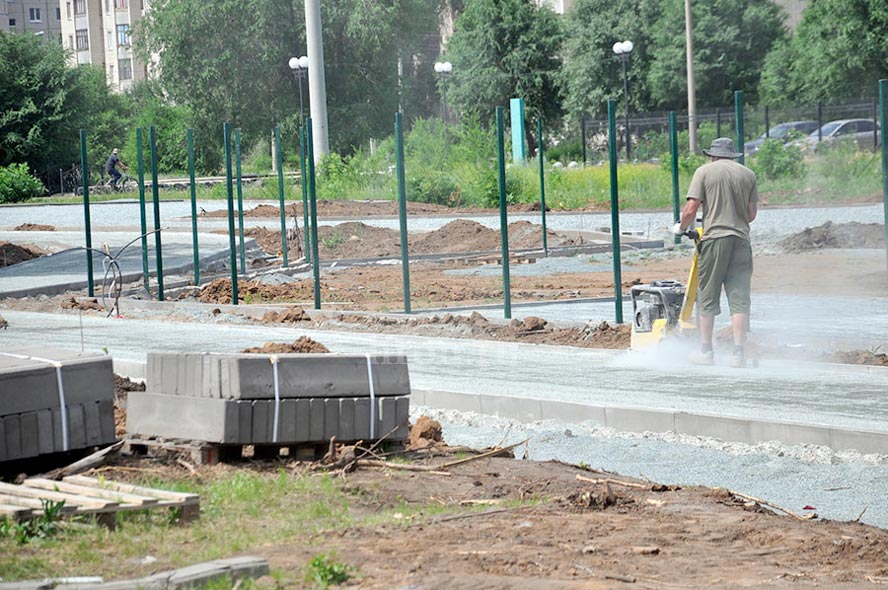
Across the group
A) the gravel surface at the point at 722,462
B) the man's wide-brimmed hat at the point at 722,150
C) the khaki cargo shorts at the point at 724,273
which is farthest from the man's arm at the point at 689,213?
the gravel surface at the point at 722,462

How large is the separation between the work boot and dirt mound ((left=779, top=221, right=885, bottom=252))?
514 inches

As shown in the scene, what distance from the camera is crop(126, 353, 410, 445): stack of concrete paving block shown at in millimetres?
8094

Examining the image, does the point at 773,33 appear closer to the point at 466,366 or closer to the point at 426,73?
the point at 426,73

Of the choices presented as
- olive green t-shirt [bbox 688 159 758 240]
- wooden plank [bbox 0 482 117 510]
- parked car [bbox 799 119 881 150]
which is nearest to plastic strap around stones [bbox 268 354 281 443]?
wooden plank [bbox 0 482 117 510]

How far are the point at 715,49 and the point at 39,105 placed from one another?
33217 mm

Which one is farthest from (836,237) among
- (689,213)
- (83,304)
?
(689,213)

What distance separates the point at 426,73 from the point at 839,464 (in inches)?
3199

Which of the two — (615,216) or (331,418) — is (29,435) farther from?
(615,216)

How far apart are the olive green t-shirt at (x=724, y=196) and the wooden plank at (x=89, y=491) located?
6.81 metres

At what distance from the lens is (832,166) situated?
99.8ft

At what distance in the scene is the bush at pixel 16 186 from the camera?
5381 cm

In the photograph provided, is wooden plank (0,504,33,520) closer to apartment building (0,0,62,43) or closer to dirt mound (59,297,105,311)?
dirt mound (59,297,105,311)

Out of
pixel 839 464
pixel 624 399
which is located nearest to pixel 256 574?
pixel 839 464

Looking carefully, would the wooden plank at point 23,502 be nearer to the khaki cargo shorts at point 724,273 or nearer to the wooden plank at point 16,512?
the wooden plank at point 16,512
